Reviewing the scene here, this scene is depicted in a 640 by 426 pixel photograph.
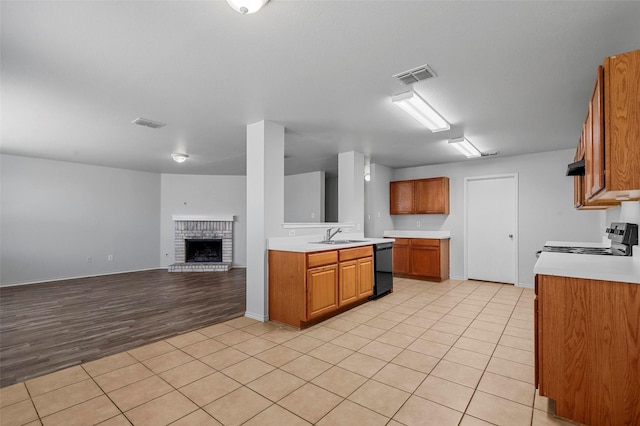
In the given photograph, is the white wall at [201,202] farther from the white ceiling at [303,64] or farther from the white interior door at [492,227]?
the white interior door at [492,227]

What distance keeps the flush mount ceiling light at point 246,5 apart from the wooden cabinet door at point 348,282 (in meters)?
2.92

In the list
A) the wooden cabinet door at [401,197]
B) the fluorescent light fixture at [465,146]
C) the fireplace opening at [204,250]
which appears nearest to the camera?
the fluorescent light fixture at [465,146]

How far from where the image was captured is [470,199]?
→ 19.9 ft

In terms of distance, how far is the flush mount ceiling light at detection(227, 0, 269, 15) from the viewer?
1.59 metres

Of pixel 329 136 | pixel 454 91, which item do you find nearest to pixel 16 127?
pixel 329 136

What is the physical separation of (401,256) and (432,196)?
1397 millimetres

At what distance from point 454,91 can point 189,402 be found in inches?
130

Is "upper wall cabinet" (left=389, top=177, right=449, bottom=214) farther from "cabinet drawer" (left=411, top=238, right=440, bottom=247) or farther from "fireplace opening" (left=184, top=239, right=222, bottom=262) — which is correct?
"fireplace opening" (left=184, top=239, right=222, bottom=262)

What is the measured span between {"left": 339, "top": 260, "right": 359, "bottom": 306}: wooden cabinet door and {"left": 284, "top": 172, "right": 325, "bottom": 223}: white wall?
345 centimetres

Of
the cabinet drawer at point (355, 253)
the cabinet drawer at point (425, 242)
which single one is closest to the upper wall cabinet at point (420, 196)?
the cabinet drawer at point (425, 242)

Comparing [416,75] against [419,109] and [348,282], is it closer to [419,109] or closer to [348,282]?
[419,109]

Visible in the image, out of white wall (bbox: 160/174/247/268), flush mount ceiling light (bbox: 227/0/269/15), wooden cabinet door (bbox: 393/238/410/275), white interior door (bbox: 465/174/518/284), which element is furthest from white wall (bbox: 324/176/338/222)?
flush mount ceiling light (bbox: 227/0/269/15)

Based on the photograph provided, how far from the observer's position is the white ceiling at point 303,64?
1.77 metres

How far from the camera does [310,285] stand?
3387 millimetres
